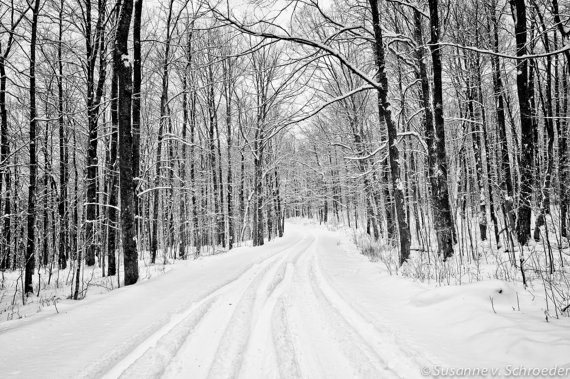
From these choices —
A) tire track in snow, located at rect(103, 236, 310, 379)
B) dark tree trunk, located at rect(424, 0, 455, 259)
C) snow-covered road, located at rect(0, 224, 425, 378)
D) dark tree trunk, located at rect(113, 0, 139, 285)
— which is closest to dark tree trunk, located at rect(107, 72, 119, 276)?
dark tree trunk, located at rect(113, 0, 139, 285)

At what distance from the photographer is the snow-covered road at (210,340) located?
2748 mm

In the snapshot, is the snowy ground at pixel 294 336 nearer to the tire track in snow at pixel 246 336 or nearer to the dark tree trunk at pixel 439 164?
the tire track in snow at pixel 246 336

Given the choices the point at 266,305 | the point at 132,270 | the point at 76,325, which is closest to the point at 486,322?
the point at 266,305

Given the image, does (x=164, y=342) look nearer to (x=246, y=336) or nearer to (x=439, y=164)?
(x=246, y=336)

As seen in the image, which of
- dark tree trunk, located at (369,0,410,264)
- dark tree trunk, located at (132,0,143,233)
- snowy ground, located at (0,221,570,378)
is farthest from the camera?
dark tree trunk, located at (132,0,143,233)

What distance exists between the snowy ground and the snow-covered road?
0.04ft

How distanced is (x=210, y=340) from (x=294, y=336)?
103cm

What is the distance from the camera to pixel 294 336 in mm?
3477

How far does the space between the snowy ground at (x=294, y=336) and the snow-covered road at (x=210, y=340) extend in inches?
0.5

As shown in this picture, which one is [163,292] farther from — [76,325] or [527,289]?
[527,289]

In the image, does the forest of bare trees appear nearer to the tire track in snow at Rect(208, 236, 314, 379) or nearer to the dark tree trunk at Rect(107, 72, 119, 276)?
the dark tree trunk at Rect(107, 72, 119, 276)

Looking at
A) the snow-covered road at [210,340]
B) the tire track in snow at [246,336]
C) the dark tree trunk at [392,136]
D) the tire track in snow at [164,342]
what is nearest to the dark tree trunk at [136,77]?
the snow-covered road at [210,340]

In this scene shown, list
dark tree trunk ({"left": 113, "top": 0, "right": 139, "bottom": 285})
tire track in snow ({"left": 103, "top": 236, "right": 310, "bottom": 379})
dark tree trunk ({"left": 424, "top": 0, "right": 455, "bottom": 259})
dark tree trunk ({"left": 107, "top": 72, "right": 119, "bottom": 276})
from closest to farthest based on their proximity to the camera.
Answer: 1. tire track in snow ({"left": 103, "top": 236, "right": 310, "bottom": 379})
2. dark tree trunk ({"left": 113, "top": 0, "right": 139, "bottom": 285})
3. dark tree trunk ({"left": 424, "top": 0, "right": 455, "bottom": 259})
4. dark tree trunk ({"left": 107, "top": 72, "right": 119, "bottom": 276})

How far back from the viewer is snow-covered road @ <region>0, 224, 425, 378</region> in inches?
108
